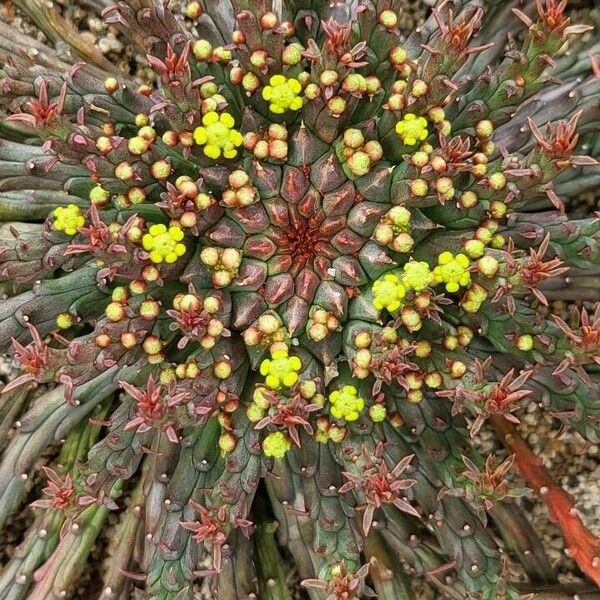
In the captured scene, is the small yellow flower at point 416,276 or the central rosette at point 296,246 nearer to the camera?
the small yellow flower at point 416,276

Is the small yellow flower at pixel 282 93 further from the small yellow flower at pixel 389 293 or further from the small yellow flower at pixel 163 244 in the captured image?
the small yellow flower at pixel 389 293

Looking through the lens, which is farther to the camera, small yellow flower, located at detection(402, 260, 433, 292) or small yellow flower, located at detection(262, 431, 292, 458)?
small yellow flower, located at detection(262, 431, 292, 458)

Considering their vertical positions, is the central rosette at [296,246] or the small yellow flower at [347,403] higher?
the central rosette at [296,246]

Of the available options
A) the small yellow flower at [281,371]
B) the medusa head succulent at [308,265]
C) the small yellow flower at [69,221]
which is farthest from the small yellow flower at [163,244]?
the small yellow flower at [281,371]

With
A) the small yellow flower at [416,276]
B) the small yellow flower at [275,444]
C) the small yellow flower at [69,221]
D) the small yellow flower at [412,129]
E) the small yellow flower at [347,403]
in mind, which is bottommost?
the small yellow flower at [275,444]

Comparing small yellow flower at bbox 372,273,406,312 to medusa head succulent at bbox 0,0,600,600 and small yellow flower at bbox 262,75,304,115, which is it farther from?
small yellow flower at bbox 262,75,304,115

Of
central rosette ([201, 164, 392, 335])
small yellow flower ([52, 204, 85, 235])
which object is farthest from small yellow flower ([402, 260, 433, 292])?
small yellow flower ([52, 204, 85, 235])

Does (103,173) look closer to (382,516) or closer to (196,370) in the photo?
(196,370)

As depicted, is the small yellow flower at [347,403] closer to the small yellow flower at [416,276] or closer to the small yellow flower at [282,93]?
the small yellow flower at [416,276]
